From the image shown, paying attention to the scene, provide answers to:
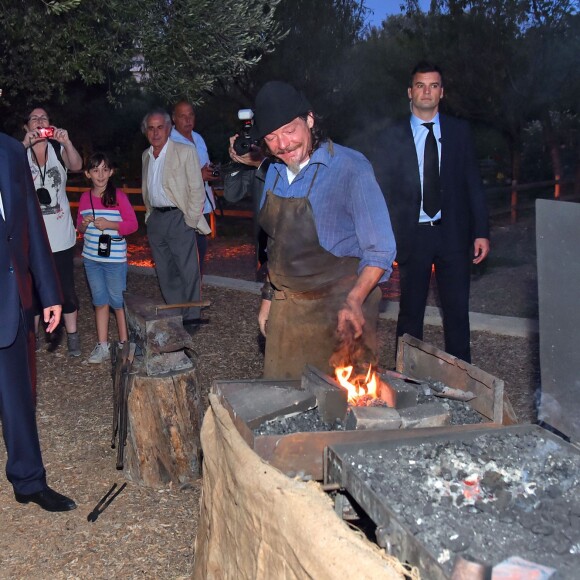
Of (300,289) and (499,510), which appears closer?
(499,510)

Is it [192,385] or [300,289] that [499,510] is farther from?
[192,385]

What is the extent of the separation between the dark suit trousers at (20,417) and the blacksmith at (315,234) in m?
1.28

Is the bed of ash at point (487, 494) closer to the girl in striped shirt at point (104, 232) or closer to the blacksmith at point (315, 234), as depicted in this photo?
the blacksmith at point (315, 234)

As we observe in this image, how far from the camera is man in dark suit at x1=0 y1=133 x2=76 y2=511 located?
3543 mm

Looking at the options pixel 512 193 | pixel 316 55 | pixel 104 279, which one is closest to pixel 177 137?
pixel 104 279

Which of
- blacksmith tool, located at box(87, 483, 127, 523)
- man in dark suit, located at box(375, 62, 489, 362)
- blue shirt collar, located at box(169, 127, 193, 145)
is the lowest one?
blacksmith tool, located at box(87, 483, 127, 523)

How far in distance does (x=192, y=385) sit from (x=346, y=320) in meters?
1.26

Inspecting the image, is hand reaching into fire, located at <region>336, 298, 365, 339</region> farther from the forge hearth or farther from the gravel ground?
the gravel ground

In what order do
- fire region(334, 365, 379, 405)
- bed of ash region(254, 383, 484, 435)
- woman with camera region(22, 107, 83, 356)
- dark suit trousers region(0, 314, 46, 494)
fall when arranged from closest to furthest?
bed of ash region(254, 383, 484, 435)
fire region(334, 365, 379, 405)
dark suit trousers region(0, 314, 46, 494)
woman with camera region(22, 107, 83, 356)

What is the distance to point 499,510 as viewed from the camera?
7.13 feet

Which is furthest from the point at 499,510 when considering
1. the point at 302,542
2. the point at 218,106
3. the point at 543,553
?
the point at 218,106

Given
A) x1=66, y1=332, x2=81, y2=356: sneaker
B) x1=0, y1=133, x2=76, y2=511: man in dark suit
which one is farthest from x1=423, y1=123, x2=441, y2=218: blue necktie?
x1=66, y1=332, x2=81, y2=356: sneaker

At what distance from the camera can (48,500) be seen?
3898 mm

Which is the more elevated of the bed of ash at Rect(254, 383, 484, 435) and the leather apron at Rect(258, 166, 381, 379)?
the leather apron at Rect(258, 166, 381, 379)
